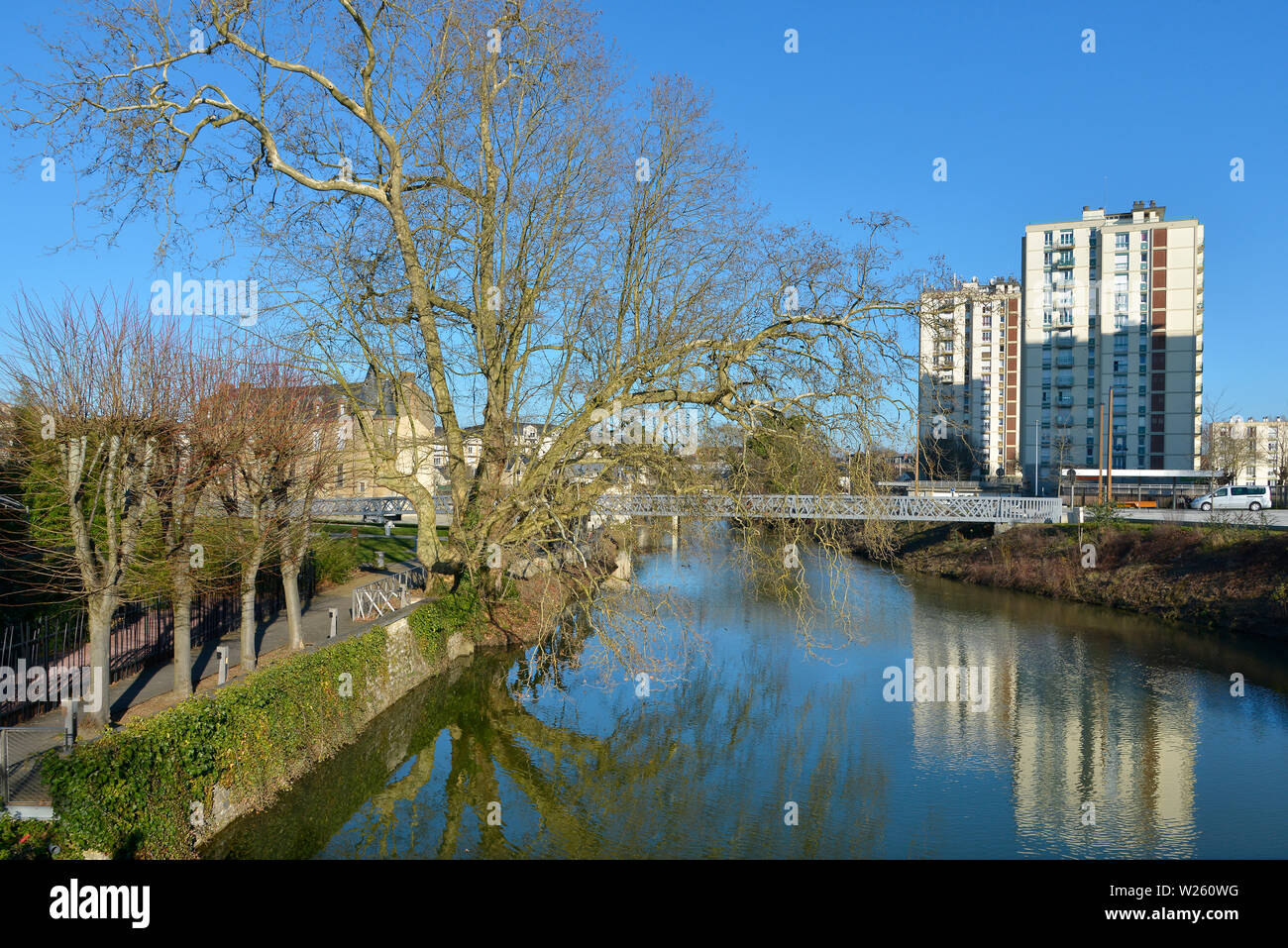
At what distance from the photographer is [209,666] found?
43.7 ft

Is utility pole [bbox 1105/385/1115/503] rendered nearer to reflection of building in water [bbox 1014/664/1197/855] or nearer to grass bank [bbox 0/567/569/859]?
reflection of building in water [bbox 1014/664/1197/855]

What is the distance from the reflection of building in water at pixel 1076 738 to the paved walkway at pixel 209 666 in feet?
33.3

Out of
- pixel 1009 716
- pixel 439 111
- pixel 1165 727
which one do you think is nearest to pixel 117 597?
pixel 439 111

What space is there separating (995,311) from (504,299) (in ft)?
29.9

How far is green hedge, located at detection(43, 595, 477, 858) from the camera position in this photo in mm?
7473

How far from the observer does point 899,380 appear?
1195 centimetres

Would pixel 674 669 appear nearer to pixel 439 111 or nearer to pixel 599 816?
pixel 599 816

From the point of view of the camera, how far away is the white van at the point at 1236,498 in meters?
37.9

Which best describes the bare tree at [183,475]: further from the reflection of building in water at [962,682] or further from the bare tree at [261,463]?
the reflection of building in water at [962,682]

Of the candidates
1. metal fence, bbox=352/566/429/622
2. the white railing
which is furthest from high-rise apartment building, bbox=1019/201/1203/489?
metal fence, bbox=352/566/429/622

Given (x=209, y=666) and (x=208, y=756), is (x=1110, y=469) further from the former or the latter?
(x=208, y=756)

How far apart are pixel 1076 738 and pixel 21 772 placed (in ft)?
46.9

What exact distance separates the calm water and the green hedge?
561 millimetres

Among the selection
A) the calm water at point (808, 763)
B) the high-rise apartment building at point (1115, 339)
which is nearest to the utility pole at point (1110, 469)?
the high-rise apartment building at point (1115, 339)
